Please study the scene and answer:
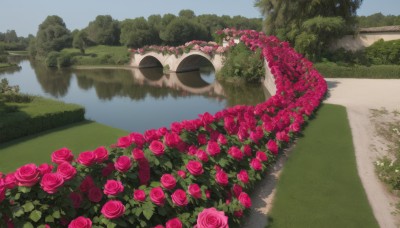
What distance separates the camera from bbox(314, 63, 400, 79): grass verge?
2314cm

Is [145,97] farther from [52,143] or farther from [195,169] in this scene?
[195,169]

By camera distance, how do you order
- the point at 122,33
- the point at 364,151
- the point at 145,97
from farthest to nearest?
the point at 122,33
the point at 145,97
the point at 364,151

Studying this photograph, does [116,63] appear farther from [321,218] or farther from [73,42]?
[321,218]

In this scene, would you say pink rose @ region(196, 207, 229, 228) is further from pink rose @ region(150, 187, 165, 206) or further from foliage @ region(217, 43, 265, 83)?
foliage @ region(217, 43, 265, 83)


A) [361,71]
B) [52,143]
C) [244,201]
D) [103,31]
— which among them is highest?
[103,31]

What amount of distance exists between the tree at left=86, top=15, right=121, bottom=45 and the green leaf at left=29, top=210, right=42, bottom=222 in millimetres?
68902

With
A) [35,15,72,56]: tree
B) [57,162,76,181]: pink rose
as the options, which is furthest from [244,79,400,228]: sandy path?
[35,15,72,56]: tree

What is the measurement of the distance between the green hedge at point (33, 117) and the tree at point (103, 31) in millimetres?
57388

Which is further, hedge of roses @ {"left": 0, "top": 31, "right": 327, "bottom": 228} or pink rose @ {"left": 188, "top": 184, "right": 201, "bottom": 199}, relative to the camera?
pink rose @ {"left": 188, "top": 184, "right": 201, "bottom": 199}

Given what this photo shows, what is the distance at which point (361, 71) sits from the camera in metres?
23.8

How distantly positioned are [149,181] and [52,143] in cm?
731

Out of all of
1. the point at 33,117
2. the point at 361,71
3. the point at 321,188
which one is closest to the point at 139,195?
the point at 321,188

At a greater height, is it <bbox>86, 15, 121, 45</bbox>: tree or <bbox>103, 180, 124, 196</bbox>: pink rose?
<bbox>86, 15, 121, 45</bbox>: tree

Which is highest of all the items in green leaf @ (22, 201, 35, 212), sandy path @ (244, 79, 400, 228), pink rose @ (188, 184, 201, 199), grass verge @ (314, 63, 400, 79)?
green leaf @ (22, 201, 35, 212)
